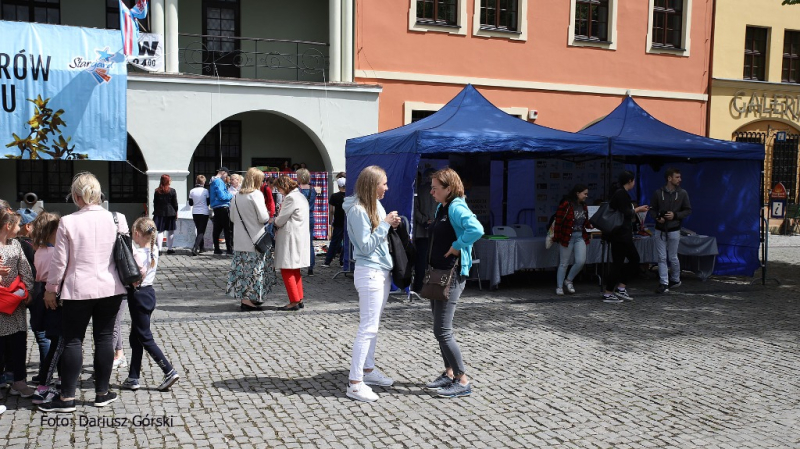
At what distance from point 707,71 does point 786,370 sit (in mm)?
17483

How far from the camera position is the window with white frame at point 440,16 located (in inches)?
754

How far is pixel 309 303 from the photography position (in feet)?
33.3

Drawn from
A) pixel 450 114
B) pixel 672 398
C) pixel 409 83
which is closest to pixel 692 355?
pixel 672 398

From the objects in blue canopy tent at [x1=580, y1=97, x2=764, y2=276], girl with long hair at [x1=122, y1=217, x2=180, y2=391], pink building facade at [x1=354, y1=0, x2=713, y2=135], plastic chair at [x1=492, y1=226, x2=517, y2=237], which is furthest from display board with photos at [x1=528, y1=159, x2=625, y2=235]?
girl with long hair at [x1=122, y1=217, x2=180, y2=391]

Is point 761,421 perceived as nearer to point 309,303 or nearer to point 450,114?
point 309,303

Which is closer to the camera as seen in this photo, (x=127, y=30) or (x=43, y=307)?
(x=43, y=307)

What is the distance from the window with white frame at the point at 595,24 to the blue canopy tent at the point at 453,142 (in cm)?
974

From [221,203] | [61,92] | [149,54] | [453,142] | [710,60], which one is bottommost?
[221,203]

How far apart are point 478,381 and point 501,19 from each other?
606 inches

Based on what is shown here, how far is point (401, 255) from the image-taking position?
5.94m

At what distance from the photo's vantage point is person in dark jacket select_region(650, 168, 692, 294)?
11344 mm

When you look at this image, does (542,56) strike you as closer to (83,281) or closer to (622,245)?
(622,245)

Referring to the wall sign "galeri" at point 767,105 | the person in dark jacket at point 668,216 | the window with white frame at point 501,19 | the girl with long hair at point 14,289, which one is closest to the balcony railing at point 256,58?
the window with white frame at point 501,19

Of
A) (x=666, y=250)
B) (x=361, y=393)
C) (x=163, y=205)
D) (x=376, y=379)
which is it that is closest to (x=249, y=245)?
(x=376, y=379)
